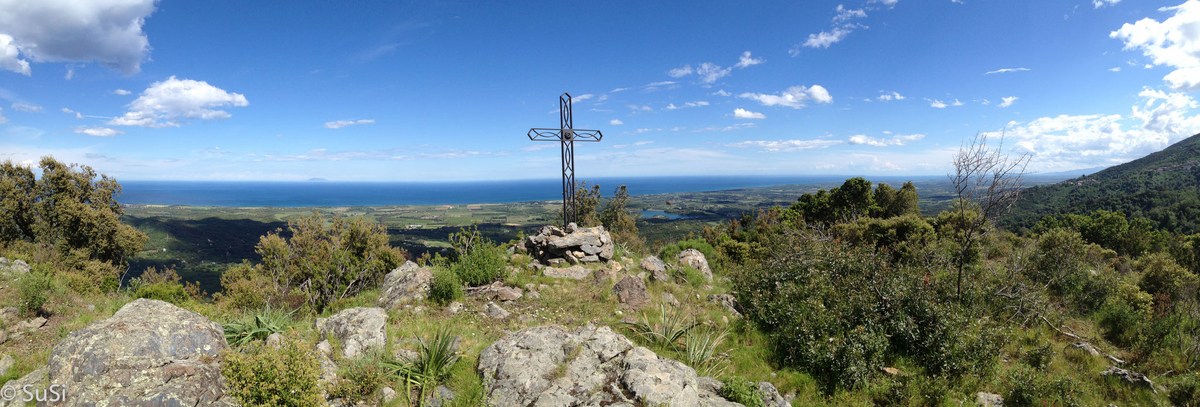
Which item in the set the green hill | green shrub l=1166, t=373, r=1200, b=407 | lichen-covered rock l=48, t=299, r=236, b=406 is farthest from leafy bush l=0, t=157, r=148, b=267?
the green hill

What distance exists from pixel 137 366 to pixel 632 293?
24.9 feet

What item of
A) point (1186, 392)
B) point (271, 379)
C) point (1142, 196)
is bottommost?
point (1186, 392)

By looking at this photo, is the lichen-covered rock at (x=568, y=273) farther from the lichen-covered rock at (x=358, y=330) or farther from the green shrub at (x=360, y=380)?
the green shrub at (x=360, y=380)

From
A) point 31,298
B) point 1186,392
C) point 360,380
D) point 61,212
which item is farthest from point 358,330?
point 61,212

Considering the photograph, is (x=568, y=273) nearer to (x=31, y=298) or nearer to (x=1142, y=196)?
(x=31, y=298)

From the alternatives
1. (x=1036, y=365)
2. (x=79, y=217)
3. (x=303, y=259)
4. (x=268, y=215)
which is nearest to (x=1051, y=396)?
(x=1036, y=365)

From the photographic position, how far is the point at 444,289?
860cm

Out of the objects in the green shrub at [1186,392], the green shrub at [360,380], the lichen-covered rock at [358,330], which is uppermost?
the lichen-covered rock at [358,330]

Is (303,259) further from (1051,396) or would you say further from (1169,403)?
(1169,403)

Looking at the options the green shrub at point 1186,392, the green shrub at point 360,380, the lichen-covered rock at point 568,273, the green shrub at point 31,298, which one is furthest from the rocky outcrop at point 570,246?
the green shrub at point 1186,392

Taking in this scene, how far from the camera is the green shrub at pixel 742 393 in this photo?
455 cm

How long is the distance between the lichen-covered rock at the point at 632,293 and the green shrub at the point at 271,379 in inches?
240

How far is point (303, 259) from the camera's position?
39.2ft

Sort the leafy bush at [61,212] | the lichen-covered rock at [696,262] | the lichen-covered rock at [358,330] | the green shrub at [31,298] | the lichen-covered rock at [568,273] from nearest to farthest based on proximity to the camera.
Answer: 1. the lichen-covered rock at [358,330]
2. the green shrub at [31,298]
3. the lichen-covered rock at [568,273]
4. the lichen-covered rock at [696,262]
5. the leafy bush at [61,212]
